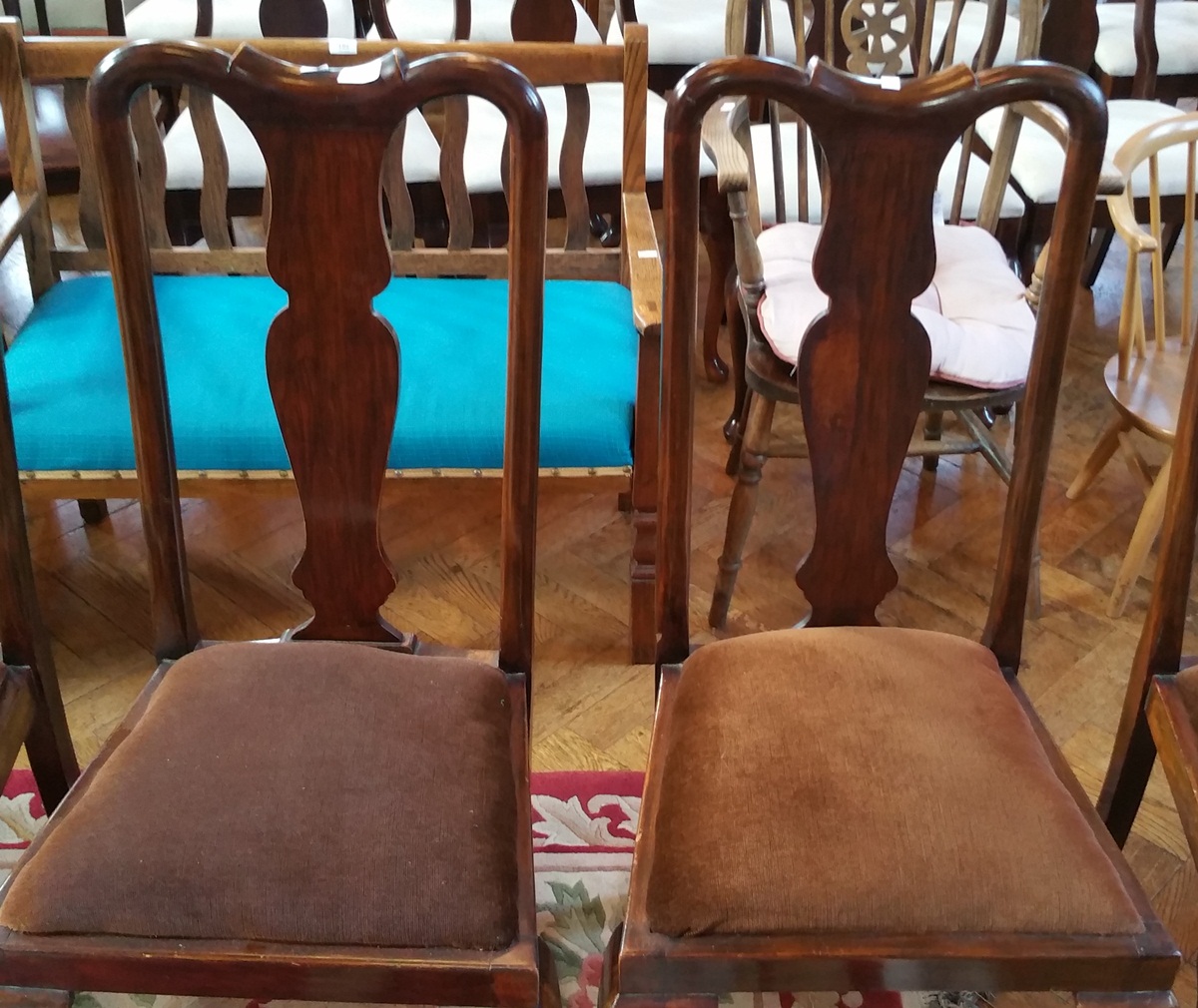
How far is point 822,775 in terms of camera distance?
0.89 m

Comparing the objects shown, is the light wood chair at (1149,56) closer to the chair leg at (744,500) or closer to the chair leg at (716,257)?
the chair leg at (716,257)

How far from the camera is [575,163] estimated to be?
1.62m

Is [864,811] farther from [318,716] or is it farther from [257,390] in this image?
[257,390]

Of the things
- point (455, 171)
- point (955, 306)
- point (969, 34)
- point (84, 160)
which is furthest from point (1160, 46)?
point (84, 160)

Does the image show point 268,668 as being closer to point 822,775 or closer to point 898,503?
point 822,775

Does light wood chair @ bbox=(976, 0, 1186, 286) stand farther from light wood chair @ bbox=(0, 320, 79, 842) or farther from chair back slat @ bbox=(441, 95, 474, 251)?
light wood chair @ bbox=(0, 320, 79, 842)

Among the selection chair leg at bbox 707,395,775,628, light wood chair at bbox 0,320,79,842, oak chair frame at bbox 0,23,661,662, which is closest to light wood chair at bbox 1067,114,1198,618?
chair leg at bbox 707,395,775,628

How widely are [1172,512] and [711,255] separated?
120cm

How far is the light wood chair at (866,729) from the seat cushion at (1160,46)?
6.55 feet

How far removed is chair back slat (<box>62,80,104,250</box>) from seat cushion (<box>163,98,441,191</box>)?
205 mm

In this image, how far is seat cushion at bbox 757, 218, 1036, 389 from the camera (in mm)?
1503

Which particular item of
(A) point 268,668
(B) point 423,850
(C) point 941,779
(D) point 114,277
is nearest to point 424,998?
(B) point 423,850

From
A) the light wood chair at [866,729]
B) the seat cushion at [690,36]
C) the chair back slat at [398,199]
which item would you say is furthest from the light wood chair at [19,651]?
the seat cushion at [690,36]

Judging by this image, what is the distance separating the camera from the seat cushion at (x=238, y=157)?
6.09 ft
